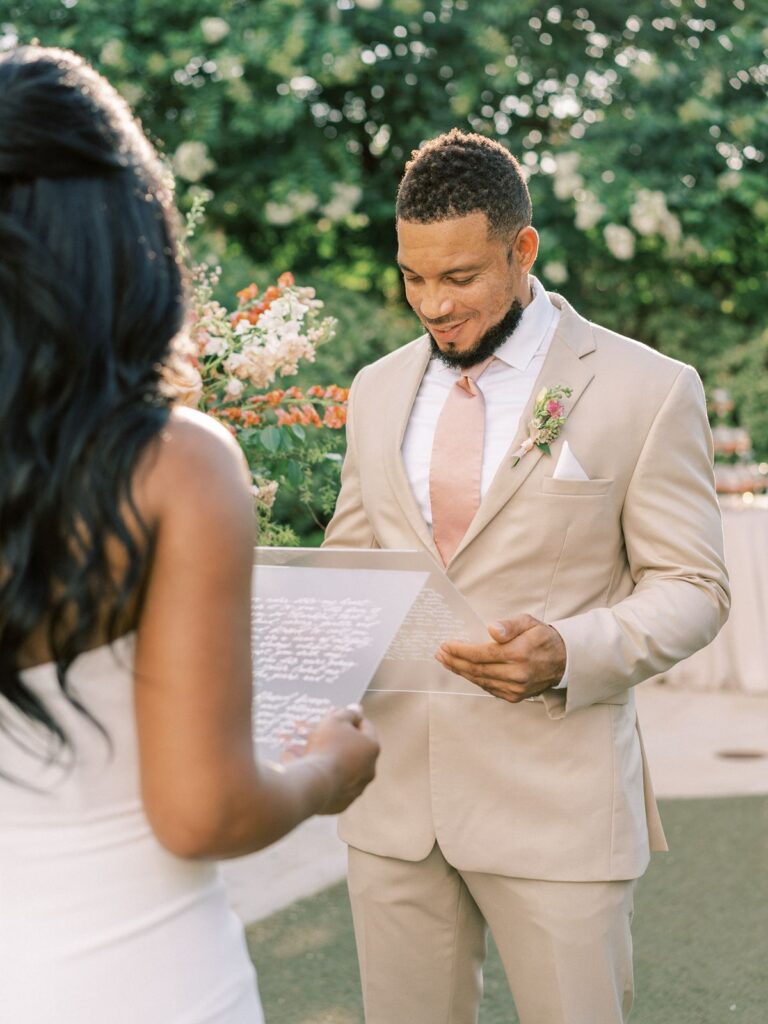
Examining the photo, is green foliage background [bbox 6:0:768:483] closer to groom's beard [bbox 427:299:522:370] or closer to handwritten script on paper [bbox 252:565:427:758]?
groom's beard [bbox 427:299:522:370]

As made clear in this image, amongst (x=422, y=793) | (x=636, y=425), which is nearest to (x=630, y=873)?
(x=422, y=793)

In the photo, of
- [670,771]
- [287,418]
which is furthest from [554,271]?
[287,418]

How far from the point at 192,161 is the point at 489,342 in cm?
624

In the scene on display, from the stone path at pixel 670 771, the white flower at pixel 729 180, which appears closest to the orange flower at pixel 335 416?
the stone path at pixel 670 771

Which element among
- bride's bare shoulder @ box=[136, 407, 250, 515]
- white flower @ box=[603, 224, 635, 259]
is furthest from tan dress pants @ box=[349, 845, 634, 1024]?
white flower @ box=[603, 224, 635, 259]

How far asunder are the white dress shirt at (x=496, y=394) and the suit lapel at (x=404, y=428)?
0.02 m

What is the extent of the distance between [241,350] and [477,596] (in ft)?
3.69

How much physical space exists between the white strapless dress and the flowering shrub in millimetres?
1708

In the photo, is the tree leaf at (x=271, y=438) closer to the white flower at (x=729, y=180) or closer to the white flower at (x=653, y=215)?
the white flower at (x=653, y=215)

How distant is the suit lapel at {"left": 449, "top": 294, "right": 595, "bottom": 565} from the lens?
2.22m

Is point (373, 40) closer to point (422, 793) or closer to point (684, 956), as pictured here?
point (684, 956)

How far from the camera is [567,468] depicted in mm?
2213

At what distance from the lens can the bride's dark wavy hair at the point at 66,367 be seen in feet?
3.78

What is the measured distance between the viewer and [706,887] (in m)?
4.64
